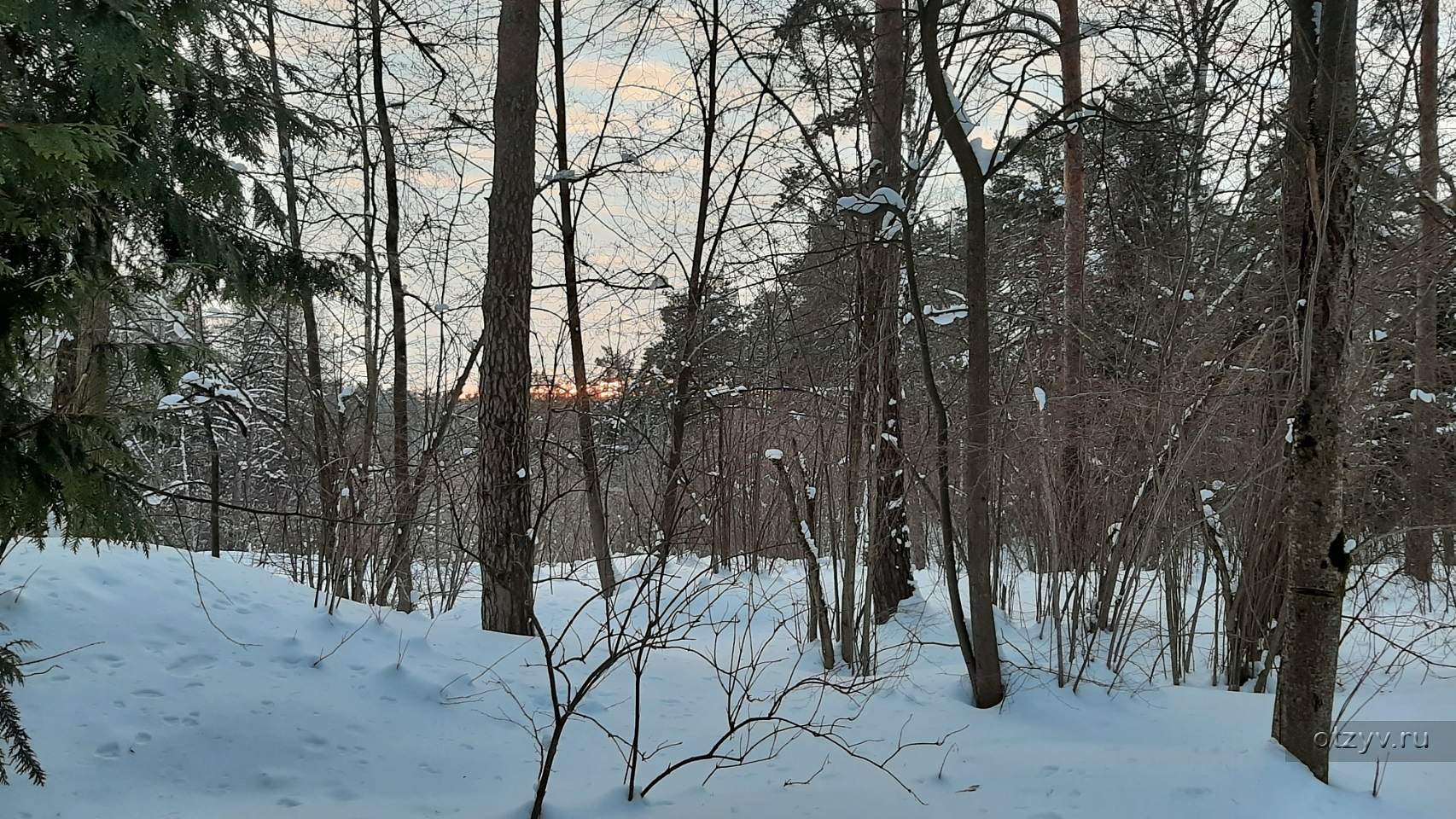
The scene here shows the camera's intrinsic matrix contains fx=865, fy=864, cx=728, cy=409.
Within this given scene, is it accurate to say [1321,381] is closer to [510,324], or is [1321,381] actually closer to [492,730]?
[492,730]

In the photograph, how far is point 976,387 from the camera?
382 cm

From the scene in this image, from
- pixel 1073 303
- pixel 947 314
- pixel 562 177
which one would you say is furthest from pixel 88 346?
pixel 1073 303

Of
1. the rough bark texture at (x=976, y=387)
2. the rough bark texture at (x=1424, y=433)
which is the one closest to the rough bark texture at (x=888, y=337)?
the rough bark texture at (x=976, y=387)

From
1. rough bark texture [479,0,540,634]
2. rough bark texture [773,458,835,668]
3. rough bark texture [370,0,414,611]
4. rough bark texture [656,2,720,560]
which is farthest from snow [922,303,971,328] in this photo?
rough bark texture [370,0,414,611]

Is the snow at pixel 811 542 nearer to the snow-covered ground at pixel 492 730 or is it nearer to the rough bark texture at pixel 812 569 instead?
the rough bark texture at pixel 812 569

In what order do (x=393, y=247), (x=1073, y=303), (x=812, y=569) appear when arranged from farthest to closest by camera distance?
(x=393, y=247), (x=1073, y=303), (x=812, y=569)

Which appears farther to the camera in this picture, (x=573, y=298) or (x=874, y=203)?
(x=573, y=298)

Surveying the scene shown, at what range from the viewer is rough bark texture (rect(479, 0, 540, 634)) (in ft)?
17.5

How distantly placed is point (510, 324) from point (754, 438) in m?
1.99

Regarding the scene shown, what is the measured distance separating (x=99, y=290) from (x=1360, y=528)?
6.07 m

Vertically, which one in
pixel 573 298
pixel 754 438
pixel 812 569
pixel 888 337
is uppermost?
pixel 573 298

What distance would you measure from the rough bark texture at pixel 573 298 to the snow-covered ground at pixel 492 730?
1.82 meters

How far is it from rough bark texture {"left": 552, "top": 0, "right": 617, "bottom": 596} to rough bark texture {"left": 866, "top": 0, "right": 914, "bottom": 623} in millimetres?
2069

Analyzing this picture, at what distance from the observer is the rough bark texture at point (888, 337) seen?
4457mm
